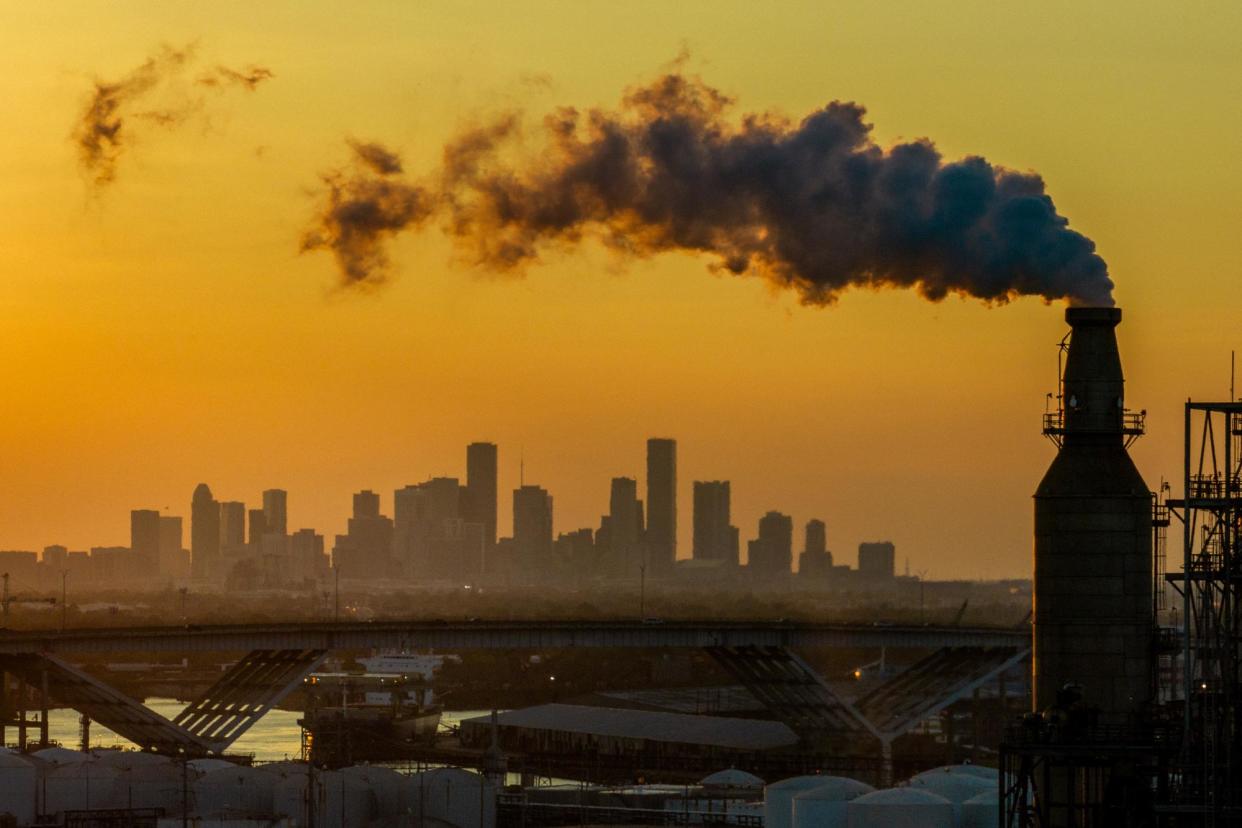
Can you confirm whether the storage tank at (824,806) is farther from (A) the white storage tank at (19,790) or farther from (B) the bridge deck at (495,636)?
(B) the bridge deck at (495,636)

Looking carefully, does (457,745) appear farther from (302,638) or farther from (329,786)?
(329,786)

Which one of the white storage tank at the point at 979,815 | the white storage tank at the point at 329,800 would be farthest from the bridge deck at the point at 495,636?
the white storage tank at the point at 979,815

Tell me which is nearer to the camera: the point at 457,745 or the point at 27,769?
the point at 27,769

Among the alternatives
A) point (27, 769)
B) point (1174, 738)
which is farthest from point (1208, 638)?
point (27, 769)

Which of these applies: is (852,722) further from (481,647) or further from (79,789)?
(79,789)

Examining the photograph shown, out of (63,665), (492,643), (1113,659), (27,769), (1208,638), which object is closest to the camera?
(1208,638)

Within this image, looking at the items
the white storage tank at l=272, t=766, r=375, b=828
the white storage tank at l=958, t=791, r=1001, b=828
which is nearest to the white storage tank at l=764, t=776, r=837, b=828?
the white storage tank at l=958, t=791, r=1001, b=828

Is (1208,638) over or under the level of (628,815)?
over
